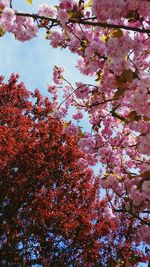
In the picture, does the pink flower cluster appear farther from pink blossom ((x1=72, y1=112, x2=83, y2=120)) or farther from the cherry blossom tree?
pink blossom ((x1=72, y1=112, x2=83, y2=120))

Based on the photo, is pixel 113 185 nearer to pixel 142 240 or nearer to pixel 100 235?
pixel 142 240

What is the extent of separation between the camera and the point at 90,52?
5.04 meters

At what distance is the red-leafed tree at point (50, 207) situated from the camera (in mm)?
13172

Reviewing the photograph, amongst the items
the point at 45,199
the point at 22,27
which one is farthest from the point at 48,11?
the point at 45,199

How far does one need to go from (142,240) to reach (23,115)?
14.7m

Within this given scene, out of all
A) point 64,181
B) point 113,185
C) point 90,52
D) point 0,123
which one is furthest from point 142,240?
point 0,123

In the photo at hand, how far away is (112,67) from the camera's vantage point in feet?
13.5

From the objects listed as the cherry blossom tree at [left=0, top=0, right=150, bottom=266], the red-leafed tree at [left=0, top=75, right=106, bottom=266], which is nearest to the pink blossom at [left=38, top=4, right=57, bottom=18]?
the cherry blossom tree at [left=0, top=0, right=150, bottom=266]

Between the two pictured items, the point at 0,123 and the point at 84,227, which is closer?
the point at 84,227

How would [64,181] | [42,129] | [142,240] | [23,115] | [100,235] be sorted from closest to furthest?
[142,240], [100,235], [64,181], [42,129], [23,115]

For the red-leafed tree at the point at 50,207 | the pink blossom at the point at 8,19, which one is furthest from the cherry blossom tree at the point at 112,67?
the red-leafed tree at the point at 50,207

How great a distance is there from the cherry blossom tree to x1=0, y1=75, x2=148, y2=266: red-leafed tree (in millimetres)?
4475

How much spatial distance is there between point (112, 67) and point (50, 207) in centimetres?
1051

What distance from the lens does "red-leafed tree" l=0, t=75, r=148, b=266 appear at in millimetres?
13172
